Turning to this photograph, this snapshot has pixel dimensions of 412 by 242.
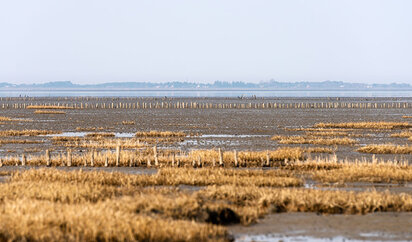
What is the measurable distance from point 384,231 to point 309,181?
8.11m

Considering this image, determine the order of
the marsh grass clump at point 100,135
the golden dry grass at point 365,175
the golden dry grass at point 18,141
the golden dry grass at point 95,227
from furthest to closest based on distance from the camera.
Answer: the marsh grass clump at point 100,135, the golden dry grass at point 18,141, the golden dry grass at point 365,175, the golden dry grass at point 95,227

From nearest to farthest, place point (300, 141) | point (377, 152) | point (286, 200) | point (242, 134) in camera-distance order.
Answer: point (286, 200)
point (377, 152)
point (300, 141)
point (242, 134)

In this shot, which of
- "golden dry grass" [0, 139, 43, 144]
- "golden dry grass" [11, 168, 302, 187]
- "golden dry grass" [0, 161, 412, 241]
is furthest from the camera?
"golden dry grass" [0, 139, 43, 144]

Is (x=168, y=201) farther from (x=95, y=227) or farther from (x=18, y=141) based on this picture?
(x=18, y=141)

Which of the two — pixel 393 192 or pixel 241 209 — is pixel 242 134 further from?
pixel 241 209

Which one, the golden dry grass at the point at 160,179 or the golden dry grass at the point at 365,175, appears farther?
the golden dry grass at the point at 365,175

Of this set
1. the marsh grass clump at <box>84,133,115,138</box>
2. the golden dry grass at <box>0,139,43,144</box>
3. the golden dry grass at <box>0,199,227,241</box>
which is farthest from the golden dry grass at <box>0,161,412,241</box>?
the marsh grass clump at <box>84,133,115,138</box>

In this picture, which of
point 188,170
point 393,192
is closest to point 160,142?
point 188,170

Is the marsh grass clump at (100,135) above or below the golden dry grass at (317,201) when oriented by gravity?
below

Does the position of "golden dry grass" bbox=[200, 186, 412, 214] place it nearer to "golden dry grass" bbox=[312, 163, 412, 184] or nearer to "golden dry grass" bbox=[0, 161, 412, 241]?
"golden dry grass" bbox=[0, 161, 412, 241]

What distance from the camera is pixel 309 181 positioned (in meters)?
24.1

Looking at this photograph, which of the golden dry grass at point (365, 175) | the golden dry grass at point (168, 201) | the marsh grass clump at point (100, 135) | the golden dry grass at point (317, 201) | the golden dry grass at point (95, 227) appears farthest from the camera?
the marsh grass clump at point (100, 135)

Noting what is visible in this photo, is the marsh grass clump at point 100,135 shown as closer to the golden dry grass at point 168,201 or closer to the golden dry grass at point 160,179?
the golden dry grass at point 168,201

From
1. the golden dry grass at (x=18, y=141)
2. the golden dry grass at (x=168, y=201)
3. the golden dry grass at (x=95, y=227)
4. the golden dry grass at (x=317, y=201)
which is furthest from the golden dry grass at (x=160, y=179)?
the golden dry grass at (x=18, y=141)
